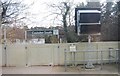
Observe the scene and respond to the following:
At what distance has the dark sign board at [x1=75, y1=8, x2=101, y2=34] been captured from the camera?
8219 millimetres

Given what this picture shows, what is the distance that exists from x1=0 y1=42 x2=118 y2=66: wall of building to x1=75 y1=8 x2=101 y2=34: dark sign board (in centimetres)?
80

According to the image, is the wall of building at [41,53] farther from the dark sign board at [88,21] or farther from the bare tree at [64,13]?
the dark sign board at [88,21]

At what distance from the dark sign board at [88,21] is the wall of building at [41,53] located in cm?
80

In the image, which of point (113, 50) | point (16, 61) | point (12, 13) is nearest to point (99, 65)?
point (113, 50)

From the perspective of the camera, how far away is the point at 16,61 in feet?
29.7

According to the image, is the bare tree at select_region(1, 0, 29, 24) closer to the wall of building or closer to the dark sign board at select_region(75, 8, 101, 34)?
the wall of building

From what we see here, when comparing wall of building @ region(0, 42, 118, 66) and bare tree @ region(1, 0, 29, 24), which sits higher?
bare tree @ region(1, 0, 29, 24)

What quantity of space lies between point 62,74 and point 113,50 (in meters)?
2.36

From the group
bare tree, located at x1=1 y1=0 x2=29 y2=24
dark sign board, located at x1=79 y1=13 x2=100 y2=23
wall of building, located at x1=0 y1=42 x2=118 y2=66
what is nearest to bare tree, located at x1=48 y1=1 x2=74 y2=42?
wall of building, located at x1=0 y1=42 x2=118 y2=66

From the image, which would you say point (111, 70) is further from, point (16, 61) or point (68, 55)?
point (16, 61)

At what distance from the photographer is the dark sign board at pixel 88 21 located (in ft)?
27.0

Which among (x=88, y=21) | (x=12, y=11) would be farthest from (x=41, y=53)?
(x=88, y=21)

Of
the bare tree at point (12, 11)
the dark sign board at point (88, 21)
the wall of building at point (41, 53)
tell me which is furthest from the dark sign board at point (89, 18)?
the bare tree at point (12, 11)

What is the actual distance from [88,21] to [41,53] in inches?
75.2
